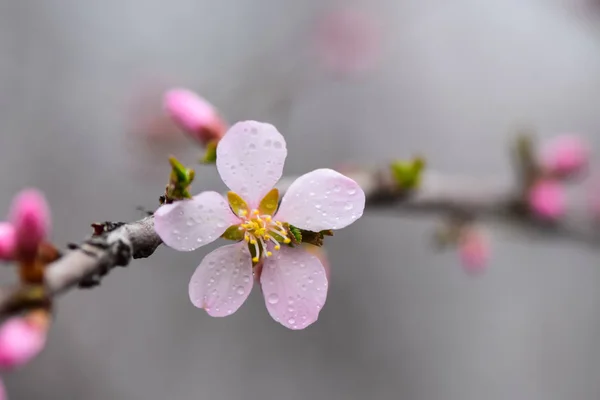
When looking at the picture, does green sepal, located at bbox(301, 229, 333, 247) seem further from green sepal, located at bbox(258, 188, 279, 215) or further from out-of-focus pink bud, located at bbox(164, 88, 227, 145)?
out-of-focus pink bud, located at bbox(164, 88, 227, 145)

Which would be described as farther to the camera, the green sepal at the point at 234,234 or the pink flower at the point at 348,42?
the pink flower at the point at 348,42

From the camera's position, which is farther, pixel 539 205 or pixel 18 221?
pixel 539 205

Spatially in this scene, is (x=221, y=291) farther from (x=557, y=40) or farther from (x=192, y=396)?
(x=557, y=40)

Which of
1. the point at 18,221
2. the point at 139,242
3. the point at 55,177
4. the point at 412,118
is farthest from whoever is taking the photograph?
the point at 412,118

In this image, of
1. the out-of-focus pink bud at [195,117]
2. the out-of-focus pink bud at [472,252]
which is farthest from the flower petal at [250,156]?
the out-of-focus pink bud at [472,252]

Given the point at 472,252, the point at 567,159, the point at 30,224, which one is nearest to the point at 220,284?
the point at 30,224

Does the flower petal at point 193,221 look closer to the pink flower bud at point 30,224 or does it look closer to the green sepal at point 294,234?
the green sepal at point 294,234

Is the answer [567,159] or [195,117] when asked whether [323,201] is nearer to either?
[195,117]

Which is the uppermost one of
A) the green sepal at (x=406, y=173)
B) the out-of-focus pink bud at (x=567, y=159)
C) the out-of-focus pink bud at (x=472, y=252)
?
the out-of-focus pink bud at (x=567, y=159)

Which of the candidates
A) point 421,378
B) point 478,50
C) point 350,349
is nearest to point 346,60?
point 478,50
